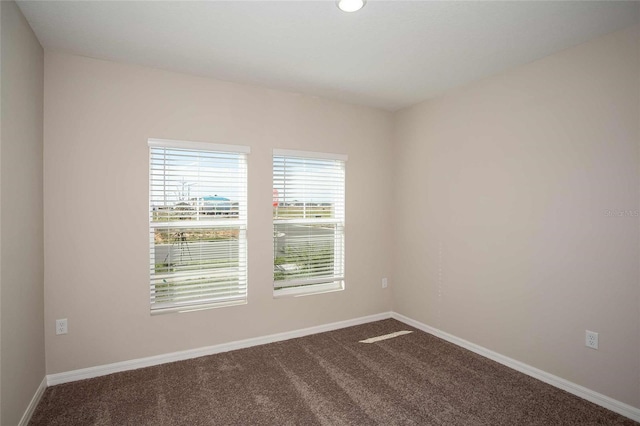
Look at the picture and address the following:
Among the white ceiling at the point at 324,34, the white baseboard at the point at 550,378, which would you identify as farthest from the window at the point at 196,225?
the white baseboard at the point at 550,378

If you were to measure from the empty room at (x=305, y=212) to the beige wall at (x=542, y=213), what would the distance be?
0.6 inches

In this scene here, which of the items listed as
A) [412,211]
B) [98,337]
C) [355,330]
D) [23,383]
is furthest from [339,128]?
[23,383]

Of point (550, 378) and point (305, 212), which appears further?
point (305, 212)

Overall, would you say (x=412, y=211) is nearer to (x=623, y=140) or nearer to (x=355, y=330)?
(x=355, y=330)

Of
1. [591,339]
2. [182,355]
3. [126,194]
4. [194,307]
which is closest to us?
[591,339]

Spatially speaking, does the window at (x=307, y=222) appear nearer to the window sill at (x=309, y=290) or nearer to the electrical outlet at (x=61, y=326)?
the window sill at (x=309, y=290)

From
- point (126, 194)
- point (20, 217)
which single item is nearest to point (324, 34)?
point (126, 194)

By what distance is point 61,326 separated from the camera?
8.70 ft

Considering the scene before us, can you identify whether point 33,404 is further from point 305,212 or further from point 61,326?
point 305,212

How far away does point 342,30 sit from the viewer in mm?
2334

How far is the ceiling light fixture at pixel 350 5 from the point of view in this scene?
199cm

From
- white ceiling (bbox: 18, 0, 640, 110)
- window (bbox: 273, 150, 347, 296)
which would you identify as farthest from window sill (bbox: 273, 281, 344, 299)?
white ceiling (bbox: 18, 0, 640, 110)

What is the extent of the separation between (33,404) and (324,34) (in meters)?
3.19

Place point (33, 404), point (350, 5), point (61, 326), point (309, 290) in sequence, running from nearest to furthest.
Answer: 1. point (350, 5)
2. point (33, 404)
3. point (61, 326)
4. point (309, 290)
